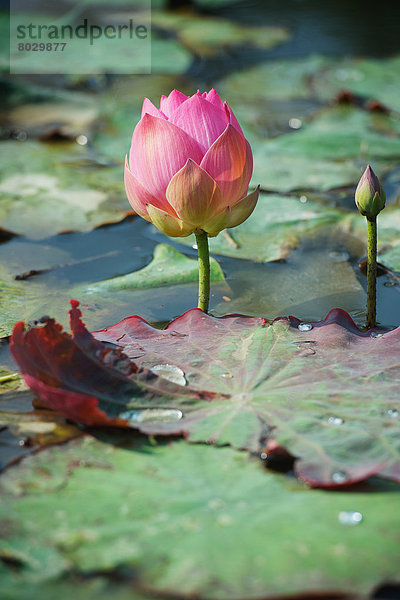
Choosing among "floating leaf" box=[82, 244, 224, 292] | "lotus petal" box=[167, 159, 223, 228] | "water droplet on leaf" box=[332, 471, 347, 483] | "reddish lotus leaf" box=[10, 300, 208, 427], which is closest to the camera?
"water droplet on leaf" box=[332, 471, 347, 483]

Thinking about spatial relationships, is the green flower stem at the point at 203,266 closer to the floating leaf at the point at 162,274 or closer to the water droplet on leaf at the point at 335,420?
the floating leaf at the point at 162,274

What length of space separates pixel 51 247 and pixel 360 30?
119 inches

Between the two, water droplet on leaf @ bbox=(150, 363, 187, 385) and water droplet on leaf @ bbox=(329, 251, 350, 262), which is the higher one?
water droplet on leaf @ bbox=(329, 251, 350, 262)

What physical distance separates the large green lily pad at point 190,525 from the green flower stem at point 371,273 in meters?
0.54

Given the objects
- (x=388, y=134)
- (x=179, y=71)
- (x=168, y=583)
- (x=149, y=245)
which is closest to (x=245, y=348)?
(x=168, y=583)

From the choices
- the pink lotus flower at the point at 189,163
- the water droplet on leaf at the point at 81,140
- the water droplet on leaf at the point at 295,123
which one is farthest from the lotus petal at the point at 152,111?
the water droplet on leaf at the point at 295,123

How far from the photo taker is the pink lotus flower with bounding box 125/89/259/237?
1064 mm

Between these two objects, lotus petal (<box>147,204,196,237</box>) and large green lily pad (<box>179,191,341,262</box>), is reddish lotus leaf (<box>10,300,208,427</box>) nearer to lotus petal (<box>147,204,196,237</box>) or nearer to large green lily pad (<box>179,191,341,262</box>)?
lotus petal (<box>147,204,196,237</box>)

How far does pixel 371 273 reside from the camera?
1.29 metres

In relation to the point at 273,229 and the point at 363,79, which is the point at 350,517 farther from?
the point at 363,79

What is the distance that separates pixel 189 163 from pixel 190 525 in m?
0.60
